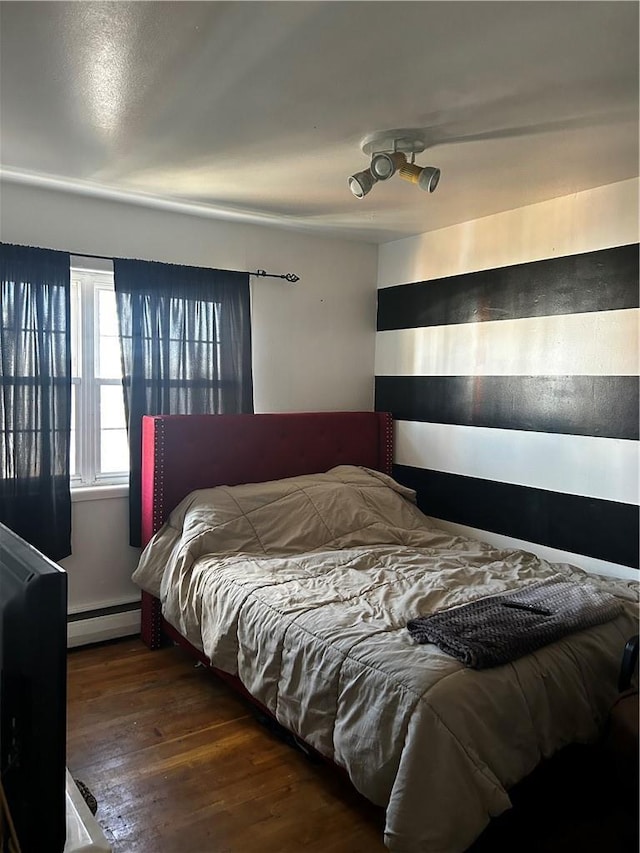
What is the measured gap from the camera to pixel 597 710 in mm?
2102

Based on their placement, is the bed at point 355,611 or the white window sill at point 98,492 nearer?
the bed at point 355,611

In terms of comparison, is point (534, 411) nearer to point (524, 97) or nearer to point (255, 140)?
point (524, 97)

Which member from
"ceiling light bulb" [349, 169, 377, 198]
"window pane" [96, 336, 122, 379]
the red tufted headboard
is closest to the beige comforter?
the red tufted headboard

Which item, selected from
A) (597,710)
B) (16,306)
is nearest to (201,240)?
(16,306)

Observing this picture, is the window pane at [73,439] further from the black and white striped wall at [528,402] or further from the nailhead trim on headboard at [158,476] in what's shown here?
the black and white striped wall at [528,402]

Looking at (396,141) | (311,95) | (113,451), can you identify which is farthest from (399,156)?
(113,451)

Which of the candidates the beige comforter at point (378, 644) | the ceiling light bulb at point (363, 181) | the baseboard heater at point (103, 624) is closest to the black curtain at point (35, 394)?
the baseboard heater at point (103, 624)

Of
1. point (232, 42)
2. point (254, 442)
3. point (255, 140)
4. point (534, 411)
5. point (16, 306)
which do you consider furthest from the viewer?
point (254, 442)

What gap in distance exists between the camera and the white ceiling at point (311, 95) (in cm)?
169

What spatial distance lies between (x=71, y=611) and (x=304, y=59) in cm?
291

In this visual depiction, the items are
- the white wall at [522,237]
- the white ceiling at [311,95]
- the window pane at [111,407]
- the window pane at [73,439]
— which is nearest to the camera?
the white ceiling at [311,95]

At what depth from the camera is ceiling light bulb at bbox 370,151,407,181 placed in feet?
8.15

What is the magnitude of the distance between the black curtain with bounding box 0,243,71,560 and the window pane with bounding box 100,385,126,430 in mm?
291

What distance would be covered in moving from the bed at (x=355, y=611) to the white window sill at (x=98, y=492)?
178mm
